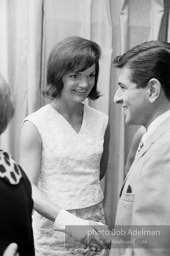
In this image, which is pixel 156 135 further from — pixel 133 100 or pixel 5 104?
pixel 5 104

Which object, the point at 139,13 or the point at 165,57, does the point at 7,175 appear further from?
the point at 139,13

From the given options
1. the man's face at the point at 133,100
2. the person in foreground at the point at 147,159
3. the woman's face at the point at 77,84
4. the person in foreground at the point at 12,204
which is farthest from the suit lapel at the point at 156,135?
the woman's face at the point at 77,84

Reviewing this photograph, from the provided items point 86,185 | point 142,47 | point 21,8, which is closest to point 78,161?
point 86,185

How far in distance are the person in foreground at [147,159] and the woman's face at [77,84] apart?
0.30 metres

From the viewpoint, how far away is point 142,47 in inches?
48.6

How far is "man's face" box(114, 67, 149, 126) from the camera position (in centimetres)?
124

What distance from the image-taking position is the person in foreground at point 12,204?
2.68 feet

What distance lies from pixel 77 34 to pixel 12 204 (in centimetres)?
140

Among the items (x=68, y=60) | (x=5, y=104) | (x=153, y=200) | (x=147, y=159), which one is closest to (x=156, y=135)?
(x=147, y=159)

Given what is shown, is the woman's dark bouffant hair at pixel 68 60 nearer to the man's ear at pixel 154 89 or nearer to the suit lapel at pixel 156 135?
the man's ear at pixel 154 89

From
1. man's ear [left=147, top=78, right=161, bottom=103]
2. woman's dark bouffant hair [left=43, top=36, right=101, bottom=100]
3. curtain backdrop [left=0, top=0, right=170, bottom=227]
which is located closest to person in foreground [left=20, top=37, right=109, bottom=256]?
woman's dark bouffant hair [left=43, top=36, right=101, bottom=100]

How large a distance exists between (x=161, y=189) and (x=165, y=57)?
0.46 metres

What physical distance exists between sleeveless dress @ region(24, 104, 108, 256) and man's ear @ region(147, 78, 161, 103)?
1.62 ft

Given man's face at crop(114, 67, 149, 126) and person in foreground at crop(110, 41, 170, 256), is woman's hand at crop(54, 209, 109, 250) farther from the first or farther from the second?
man's face at crop(114, 67, 149, 126)
